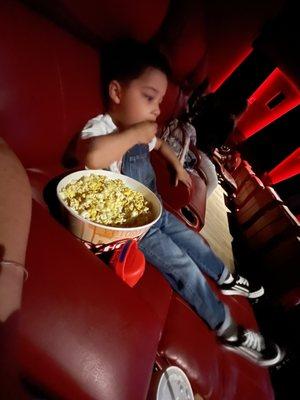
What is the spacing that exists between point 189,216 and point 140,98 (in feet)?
3.61

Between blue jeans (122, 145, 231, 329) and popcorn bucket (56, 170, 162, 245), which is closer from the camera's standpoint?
popcorn bucket (56, 170, 162, 245)

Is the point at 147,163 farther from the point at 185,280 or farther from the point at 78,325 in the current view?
the point at 78,325

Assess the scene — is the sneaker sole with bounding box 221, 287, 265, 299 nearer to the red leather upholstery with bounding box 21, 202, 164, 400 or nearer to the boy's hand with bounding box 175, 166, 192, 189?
the boy's hand with bounding box 175, 166, 192, 189

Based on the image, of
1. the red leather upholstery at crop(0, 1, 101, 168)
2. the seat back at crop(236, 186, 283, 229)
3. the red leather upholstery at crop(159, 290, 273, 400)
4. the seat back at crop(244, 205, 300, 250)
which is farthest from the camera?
the seat back at crop(236, 186, 283, 229)

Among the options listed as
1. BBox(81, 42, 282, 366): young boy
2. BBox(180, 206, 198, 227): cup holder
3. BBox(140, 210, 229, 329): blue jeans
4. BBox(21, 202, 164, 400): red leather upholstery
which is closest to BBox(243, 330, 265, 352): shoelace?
BBox(81, 42, 282, 366): young boy

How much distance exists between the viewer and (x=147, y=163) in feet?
5.82

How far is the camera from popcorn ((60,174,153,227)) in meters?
1.01

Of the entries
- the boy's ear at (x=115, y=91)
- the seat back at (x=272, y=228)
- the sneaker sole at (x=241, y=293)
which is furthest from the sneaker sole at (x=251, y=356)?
the seat back at (x=272, y=228)

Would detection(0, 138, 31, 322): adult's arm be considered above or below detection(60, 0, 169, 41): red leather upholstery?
below

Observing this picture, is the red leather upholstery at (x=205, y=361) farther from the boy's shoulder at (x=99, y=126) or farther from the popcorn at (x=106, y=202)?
the boy's shoulder at (x=99, y=126)

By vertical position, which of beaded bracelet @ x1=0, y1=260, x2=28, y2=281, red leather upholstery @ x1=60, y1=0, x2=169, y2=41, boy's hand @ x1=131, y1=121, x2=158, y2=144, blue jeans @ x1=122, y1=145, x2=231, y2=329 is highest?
red leather upholstery @ x1=60, y1=0, x2=169, y2=41

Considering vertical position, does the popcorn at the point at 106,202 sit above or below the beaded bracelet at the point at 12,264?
below

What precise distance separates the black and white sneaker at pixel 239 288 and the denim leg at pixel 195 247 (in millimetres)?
49

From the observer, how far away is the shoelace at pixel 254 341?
1.54 m
